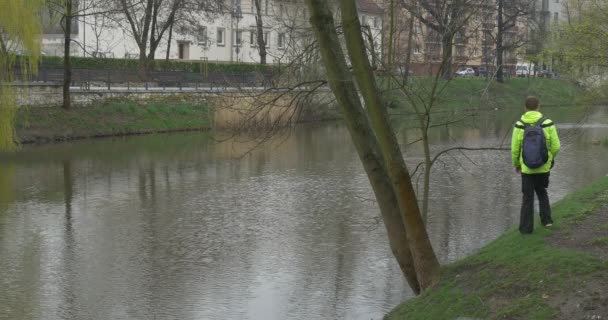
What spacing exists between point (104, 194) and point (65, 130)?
46.8ft

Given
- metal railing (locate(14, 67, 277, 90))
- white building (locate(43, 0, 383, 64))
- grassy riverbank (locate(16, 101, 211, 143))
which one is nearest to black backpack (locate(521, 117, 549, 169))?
grassy riverbank (locate(16, 101, 211, 143))

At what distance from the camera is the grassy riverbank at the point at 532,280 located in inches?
280

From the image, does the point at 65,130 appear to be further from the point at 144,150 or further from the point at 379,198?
the point at 379,198

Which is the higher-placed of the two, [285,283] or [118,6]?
[118,6]

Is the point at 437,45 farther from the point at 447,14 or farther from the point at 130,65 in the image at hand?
the point at 130,65

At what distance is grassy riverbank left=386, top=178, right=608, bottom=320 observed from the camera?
23.4 ft

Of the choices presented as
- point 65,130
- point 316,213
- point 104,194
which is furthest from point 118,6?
point 316,213

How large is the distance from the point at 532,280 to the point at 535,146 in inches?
75.8

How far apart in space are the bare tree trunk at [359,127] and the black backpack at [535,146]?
1.45 meters

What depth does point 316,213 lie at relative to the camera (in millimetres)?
18047

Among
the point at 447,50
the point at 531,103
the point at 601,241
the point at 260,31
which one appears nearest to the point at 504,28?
the point at 447,50

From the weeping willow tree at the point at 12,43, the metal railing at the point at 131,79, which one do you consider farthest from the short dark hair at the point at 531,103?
the metal railing at the point at 131,79

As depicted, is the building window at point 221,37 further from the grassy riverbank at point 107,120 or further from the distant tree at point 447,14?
the distant tree at point 447,14

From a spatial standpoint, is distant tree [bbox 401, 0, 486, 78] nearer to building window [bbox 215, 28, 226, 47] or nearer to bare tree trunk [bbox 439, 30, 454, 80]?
bare tree trunk [bbox 439, 30, 454, 80]
